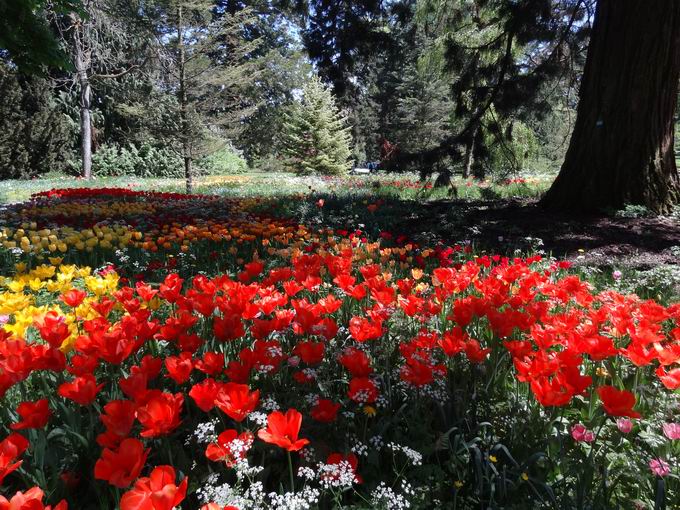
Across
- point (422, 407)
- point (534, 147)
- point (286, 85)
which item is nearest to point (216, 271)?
point (422, 407)

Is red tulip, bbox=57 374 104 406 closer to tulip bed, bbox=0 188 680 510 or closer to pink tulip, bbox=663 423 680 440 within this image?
tulip bed, bbox=0 188 680 510

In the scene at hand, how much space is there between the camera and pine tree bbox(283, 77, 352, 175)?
2817 cm

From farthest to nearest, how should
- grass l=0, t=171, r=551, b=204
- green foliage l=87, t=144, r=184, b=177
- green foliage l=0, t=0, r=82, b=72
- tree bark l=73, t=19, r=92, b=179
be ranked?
green foliage l=87, t=144, r=184, b=177
tree bark l=73, t=19, r=92, b=179
grass l=0, t=171, r=551, b=204
green foliage l=0, t=0, r=82, b=72

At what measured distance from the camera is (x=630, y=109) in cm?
527

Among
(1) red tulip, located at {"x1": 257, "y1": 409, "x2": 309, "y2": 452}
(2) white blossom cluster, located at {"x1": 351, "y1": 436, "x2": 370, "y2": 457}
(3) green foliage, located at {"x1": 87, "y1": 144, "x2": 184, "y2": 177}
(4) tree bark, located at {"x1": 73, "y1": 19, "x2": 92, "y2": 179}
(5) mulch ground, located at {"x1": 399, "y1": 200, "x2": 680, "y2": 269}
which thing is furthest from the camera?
(3) green foliage, located at {"x1": 87, "y1": 144, "x2": 184, "y2": 177}

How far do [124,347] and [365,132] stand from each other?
154 ft

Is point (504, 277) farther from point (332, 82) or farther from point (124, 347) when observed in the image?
point (332, 82)

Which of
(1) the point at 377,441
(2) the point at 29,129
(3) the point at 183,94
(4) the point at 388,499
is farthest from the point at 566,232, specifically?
(2) the point at 29,129

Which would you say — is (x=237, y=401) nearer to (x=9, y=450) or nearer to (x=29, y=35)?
(x=9, y=450)

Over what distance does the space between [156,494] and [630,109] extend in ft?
20.5

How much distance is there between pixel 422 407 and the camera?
168 centimetres

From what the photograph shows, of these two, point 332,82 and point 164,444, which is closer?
point 164,444

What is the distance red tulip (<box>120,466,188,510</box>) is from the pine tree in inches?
1082

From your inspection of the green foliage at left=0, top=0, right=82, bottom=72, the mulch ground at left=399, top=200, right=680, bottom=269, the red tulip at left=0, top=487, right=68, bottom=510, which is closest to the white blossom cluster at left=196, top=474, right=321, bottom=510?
the red tulip at left=0, top=487, right=68, bottom=510
